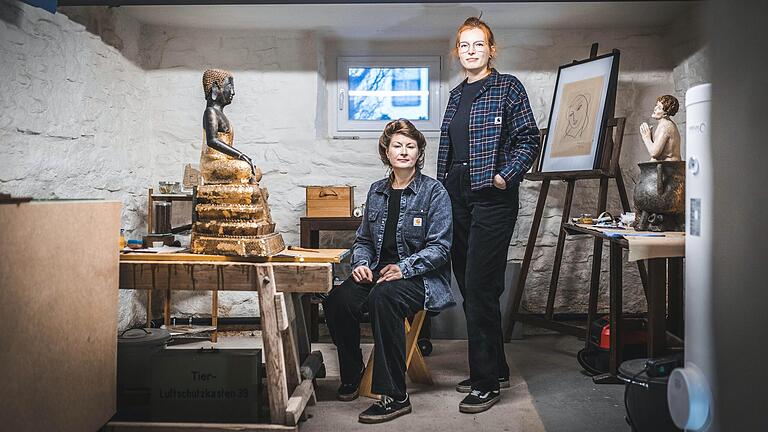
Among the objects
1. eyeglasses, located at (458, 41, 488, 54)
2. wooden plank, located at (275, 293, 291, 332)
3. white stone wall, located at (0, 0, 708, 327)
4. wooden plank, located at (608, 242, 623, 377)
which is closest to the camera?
wooden plank, located at (275, 293, 291, 332)

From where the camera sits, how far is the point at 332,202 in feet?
13.4

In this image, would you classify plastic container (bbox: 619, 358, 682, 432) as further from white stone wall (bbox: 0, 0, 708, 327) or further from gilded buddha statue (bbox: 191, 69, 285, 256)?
white stone wall (bbox: 0, 0, 708, 327)

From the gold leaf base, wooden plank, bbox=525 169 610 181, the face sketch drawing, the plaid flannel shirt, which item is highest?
the face sketch drawing

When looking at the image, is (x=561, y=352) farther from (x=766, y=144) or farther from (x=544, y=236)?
(x=766, y=144)

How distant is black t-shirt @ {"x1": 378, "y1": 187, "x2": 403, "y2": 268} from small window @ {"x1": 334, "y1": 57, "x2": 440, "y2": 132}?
174 cm

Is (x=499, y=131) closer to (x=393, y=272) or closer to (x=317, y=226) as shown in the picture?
(x=393, y=272)

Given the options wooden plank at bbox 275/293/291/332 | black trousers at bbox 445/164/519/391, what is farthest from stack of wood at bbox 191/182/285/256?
black trousers at bbox 445/164/519/391

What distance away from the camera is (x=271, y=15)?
160 inches

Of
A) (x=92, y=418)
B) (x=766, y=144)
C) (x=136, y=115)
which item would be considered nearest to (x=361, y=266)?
(x=92, y=418)

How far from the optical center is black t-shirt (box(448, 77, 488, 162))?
2945 mm

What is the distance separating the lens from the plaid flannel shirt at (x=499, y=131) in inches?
112

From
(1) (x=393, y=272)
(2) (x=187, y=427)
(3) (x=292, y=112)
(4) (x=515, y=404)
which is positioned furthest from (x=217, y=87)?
(3) (x=292, y=112)

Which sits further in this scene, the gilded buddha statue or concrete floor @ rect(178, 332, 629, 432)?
concrete floor @ rect(178, 332, 629, 432)

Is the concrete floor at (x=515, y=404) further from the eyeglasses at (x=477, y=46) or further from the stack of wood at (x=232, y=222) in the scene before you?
the eyeglasses at (x=477, y=46)
